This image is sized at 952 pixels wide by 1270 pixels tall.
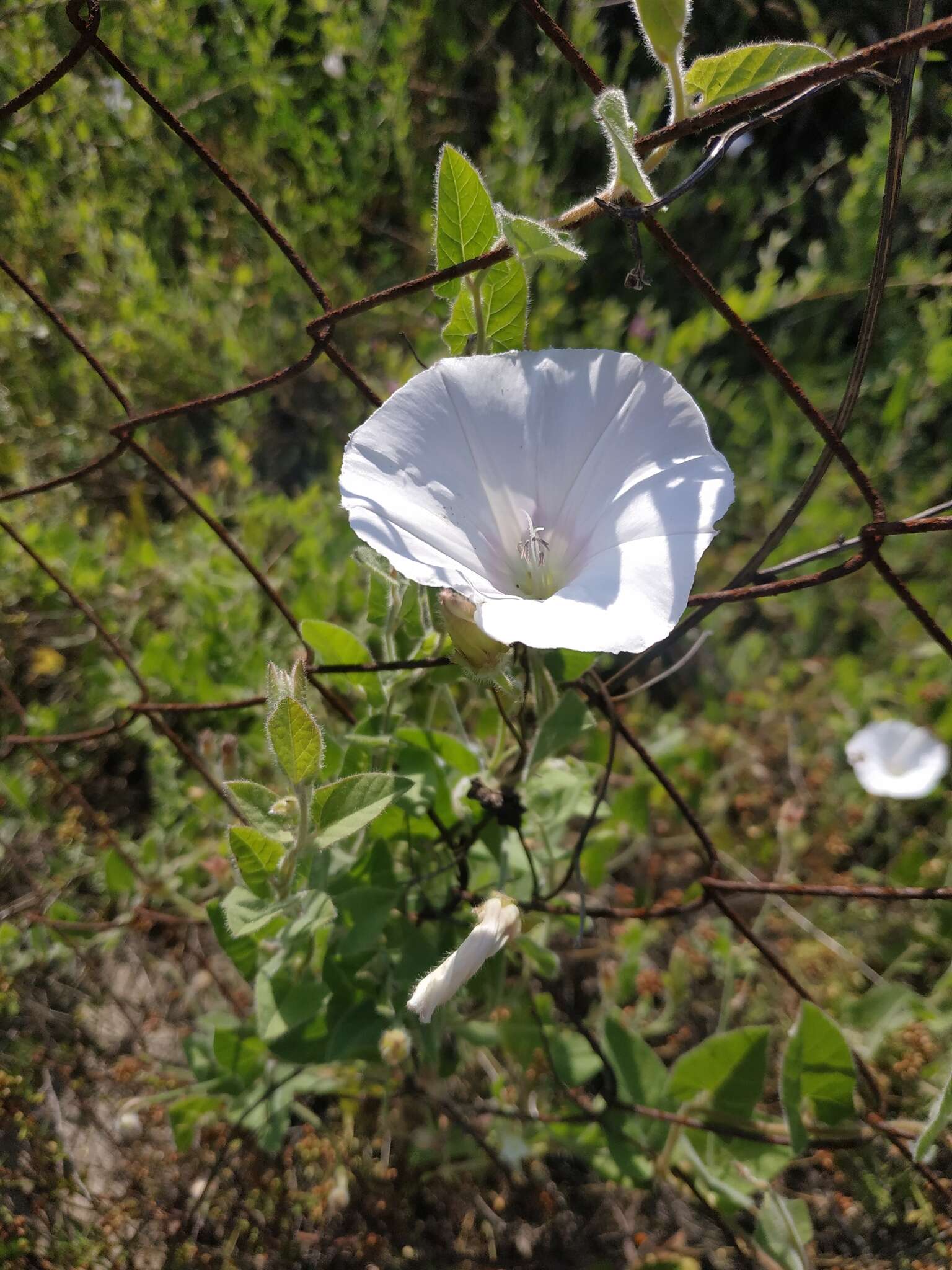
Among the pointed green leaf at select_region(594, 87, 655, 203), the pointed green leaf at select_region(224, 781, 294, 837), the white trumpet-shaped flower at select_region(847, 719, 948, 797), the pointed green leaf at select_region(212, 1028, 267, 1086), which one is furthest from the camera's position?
the white trumpet-shaped flower at select_region(847, 719, 948, 797)

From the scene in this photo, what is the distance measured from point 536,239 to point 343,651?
0.60 metres

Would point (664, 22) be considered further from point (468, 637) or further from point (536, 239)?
point (468, 637)

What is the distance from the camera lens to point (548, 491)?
3.04 feet

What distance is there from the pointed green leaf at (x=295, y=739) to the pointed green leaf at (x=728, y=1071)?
71 centimetres

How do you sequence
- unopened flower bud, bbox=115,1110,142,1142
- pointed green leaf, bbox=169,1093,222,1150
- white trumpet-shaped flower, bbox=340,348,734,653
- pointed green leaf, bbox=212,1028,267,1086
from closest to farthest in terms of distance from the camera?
white trumpet-shaped flower, bbox=340,348,734,653
pointed green leaf, bbox=212,1028,267,1086
pointed green leaf, bbox=169,1093,222,1150
unopened flower bud, bbox=115,1110,142,1142

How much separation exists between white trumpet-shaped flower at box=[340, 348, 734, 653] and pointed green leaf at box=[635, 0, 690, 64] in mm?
255

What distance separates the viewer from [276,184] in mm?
3068

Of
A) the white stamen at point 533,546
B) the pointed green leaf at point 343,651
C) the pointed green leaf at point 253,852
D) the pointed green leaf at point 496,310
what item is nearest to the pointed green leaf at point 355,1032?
the pointed green leaf at point 253,852

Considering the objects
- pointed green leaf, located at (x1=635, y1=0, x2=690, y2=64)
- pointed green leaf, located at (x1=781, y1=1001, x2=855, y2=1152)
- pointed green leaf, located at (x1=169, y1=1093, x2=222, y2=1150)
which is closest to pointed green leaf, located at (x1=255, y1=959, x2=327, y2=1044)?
pointed green leaf, located at (x1=169, y1=1093, x2=222, y2=1150)

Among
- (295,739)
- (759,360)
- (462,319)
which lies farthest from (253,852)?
(759,360)

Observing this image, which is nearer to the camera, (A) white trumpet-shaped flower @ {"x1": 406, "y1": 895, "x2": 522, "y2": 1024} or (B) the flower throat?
(A) white trumpet-shaped flower @ {"x1": 406, "y1": 895, "x2": 522, "y2": 1024}

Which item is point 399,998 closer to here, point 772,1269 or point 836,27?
point 772,1269

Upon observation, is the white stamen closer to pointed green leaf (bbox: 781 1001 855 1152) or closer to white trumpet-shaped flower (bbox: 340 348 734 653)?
white trumpet-shaped flower (bbox: 340 348 734 653)

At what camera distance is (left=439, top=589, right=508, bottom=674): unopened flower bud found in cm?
78
